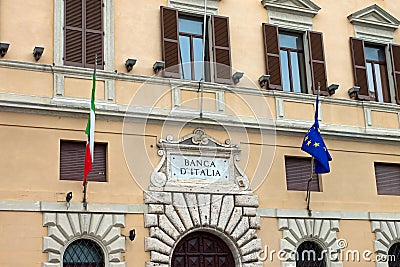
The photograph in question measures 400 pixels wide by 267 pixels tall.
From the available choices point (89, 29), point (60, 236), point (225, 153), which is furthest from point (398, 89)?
point (60, 236)

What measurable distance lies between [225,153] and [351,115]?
3640mm

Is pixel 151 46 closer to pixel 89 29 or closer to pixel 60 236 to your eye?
pixel 89 29

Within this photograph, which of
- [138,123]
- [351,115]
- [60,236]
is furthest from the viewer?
[351,115]

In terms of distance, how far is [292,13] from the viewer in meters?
16.5

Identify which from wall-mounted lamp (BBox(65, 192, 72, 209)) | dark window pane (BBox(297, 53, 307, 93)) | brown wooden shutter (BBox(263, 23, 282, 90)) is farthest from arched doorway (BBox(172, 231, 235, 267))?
dark window pane (BBox(297, 53, 307, 93))

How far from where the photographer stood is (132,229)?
1331 centimetres

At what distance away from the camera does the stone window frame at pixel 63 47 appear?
13.5 metres

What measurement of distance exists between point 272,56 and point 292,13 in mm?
1449

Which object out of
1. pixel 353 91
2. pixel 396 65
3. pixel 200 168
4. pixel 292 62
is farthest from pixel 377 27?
pixel 200 168

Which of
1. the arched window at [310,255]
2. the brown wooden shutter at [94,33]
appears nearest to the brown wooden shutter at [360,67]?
the arched window at [310,255]

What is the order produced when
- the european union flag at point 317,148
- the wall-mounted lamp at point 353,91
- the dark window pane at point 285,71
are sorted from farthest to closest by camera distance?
the wall-mounted lamp at point 353,91 < the dark window pane at point 285,71 < the european union flag at point 317,148

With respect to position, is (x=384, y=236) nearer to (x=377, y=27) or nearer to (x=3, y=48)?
(x=377, y=27)

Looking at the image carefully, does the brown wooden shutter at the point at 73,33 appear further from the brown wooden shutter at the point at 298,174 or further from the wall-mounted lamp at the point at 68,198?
the brown wooden shutter at the point at 298,174

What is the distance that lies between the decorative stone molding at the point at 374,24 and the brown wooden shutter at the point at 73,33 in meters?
6.96
